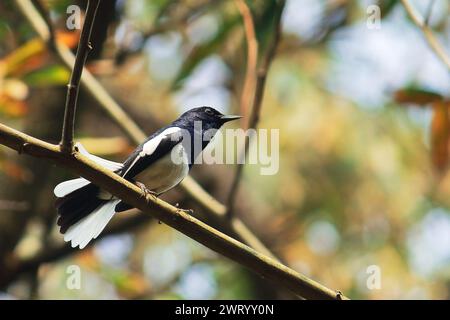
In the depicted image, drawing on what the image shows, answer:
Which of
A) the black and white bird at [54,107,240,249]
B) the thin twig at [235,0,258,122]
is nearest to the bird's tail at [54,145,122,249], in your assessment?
the black and white bird at [54,107,240,249]

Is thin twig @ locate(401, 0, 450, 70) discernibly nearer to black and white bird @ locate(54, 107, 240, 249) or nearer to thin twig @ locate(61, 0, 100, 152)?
black and white bird @ locate(54, 107, 240, 249)

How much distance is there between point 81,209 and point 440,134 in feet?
4.87

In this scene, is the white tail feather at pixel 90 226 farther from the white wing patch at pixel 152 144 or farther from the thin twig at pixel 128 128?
the thin twig at pixel 128 128

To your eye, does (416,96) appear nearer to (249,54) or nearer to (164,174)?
(249,54)

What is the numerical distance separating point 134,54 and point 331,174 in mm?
2433

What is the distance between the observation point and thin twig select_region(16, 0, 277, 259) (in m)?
3.04

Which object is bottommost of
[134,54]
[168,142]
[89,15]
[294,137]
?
[89,15]

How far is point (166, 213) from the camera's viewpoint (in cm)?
190

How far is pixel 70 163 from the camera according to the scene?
1771 mm

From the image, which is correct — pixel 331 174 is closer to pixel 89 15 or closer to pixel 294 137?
pixel 294 137

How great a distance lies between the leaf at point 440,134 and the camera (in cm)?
280

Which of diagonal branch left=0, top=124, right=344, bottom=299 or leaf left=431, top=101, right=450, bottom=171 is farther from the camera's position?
leaf left=431, top=101, right=450, bottom=171

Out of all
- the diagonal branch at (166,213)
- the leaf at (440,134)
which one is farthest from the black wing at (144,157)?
the leaf at (440,134)
